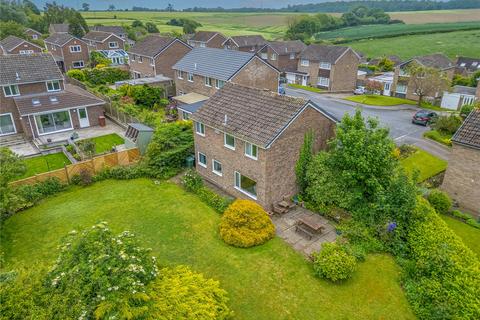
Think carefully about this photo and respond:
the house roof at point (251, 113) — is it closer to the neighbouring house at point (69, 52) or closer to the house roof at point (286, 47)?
the house roof at point (286, 47)

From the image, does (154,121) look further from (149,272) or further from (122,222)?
(149,272)

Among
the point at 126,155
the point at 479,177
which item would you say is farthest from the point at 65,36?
the point at 479,177

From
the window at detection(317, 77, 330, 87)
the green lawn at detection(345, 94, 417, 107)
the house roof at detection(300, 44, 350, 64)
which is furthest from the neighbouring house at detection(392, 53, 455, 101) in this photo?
the window at detection(317, 77, 330, 87)

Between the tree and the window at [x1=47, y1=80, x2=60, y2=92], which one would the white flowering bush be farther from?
the tree

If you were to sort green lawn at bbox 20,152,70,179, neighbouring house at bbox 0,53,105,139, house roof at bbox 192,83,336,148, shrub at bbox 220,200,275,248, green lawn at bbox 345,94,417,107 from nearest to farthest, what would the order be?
1. shrub at bbox 220,200,275,248
2. house roof at bbox 192,83,336,148
3. green lawn at bbox 20,152,70,179
4. neighbouring house at bbox 0,53,105,139
5. green lawn at bbox 345,94,417,107

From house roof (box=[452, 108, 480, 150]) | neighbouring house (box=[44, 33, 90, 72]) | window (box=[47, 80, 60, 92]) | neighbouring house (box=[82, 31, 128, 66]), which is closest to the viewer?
house roof (box=[452, 108, 480, 150])

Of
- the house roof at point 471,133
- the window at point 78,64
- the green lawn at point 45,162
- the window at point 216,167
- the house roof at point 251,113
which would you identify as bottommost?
the green lawn at point 45,162

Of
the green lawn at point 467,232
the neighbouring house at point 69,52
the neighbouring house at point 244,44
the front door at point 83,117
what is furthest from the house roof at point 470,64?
the neighbouring house at point 69,52
